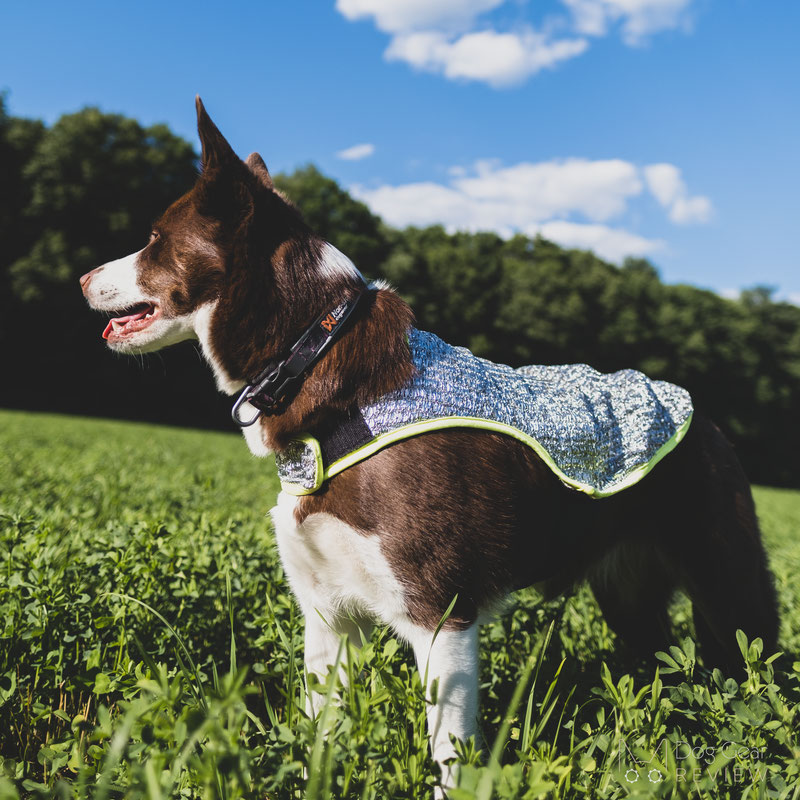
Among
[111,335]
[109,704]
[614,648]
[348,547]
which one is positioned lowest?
[614,648]

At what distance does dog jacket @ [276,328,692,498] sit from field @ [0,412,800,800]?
547mm

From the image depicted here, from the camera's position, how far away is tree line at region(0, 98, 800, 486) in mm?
28453

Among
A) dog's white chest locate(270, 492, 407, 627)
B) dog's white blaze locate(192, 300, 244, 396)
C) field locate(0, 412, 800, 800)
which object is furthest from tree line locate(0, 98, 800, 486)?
dog's white chest locate(270, 492, 407, 627)

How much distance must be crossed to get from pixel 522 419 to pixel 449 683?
0.91m

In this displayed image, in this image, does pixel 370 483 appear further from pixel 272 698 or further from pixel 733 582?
pixel 733 582

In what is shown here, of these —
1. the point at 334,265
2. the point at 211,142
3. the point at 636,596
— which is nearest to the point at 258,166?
the point at 211,142

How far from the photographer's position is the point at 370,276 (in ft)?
121

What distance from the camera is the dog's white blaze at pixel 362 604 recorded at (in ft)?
6.34

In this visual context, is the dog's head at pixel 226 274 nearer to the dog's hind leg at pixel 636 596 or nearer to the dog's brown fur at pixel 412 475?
the dog's brown fur at pixel 412 475

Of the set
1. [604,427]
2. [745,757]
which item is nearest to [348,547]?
[604,427]

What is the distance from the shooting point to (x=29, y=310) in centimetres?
2792

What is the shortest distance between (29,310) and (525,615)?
30406 mm

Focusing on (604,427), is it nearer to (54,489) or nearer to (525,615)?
(525,615)

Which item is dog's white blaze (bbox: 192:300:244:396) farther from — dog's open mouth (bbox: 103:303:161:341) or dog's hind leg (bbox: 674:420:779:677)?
dog's hind leg (bbox: 674:420:779:677)
